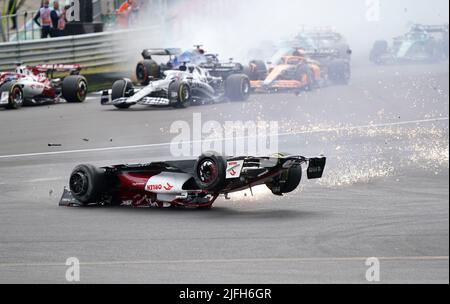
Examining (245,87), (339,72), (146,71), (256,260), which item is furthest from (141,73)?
(256,260)

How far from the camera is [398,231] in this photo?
10.7 m

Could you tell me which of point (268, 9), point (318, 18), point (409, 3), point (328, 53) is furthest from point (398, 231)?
point (328, 53)

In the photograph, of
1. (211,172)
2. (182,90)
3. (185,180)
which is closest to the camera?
(211,172)

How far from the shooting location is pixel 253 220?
38.4 feet

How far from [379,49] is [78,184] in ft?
45.5

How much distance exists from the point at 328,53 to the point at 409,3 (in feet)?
55.0

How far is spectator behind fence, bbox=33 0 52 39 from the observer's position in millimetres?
31047

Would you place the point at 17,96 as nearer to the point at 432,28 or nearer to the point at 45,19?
the point at 45,19

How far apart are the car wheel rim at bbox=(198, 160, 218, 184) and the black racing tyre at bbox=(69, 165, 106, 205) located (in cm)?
123

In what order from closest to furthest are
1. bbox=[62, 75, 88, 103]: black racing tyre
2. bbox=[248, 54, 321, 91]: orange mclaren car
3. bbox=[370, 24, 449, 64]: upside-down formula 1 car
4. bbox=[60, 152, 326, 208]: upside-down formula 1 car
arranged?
bbox=[60, 152, 326, 208]: upside-down formula 1 car < bbox=[370, 24, 449, 64]: upside-down formula 1 car < bbox=[62, 75, 88, 103]: black racing tyre < bbox=[248, 54, 321, 91]: orange mclaren car

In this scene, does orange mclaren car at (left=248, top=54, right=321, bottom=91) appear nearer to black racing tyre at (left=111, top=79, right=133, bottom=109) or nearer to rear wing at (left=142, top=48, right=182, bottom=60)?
rear wing at (left=142, top=48, right=182, bottom=60)

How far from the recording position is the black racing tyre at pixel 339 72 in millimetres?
32156

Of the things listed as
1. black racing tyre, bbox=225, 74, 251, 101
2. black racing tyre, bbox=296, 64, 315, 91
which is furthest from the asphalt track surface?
black racing tyre, bbox=296, 64, 315, 91

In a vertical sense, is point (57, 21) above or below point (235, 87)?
above
